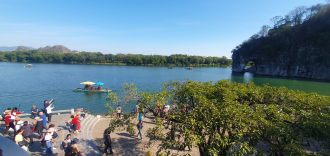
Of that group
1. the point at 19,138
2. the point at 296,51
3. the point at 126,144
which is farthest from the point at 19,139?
the point at 296,51

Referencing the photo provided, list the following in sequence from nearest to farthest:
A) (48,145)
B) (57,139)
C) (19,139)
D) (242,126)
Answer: (242,126), (19,139), (48,145), (57,139)

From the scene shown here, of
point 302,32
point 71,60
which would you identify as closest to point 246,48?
point 302,32

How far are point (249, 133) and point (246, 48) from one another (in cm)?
8609

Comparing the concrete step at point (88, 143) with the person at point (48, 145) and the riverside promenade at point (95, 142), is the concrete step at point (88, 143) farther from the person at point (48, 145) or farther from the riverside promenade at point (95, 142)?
the person at point (48, 145)

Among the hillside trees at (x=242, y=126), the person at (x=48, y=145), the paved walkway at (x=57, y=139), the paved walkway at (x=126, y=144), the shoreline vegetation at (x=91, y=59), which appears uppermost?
the shoreline vegetation at (x=91, y=59)

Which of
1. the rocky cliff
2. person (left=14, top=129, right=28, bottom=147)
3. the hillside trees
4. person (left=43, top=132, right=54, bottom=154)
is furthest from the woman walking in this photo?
the rocky cliff

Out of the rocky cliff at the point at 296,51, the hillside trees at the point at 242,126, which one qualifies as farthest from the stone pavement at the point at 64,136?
the rocky cliff at the point at 296,51

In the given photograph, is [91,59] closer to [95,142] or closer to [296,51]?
[95,142]

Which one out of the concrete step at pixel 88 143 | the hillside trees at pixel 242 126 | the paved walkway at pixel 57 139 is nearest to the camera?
the hillside trees at pixel 242 126

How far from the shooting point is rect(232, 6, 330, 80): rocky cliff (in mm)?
54031

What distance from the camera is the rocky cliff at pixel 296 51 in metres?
54.0

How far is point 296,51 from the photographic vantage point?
62.4 m

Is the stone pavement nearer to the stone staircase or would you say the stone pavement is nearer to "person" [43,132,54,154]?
the stone staircase

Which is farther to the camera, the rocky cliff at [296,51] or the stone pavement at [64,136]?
the rocky cliff at [296,51]
